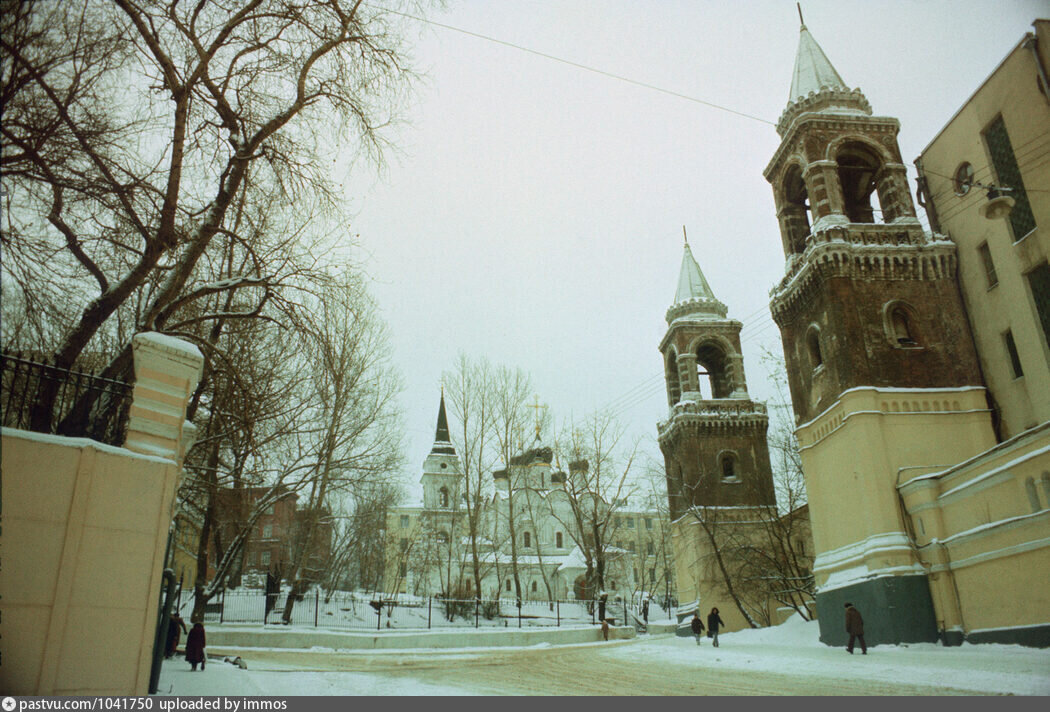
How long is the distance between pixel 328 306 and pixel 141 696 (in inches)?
228

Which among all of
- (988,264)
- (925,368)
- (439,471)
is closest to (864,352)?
(925,368)

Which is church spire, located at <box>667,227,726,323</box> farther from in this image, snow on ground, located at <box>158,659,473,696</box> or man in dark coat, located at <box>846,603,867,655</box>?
snow on ground, located at <box>158,659,473,696</box>

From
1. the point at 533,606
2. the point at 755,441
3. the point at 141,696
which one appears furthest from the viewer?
the point at 755,441

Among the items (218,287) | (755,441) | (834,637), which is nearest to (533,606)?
(755,441)

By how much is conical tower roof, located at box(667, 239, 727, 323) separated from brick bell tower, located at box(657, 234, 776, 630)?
59 mm

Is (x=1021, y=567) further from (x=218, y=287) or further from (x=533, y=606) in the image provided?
(x=533, y=606)

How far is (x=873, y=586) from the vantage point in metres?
18.3

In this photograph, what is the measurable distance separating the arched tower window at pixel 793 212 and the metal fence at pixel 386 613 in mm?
17756

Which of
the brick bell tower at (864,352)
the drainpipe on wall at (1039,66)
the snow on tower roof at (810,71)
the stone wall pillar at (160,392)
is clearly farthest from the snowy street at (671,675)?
the snow on tower roof at (810,71)

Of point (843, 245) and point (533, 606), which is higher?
point (843, 245)

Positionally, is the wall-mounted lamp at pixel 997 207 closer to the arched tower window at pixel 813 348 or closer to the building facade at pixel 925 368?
the building facade at pixel 925 368

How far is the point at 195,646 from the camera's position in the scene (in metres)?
11.4

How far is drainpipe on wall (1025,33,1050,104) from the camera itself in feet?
54.5

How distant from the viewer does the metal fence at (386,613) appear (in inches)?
961
